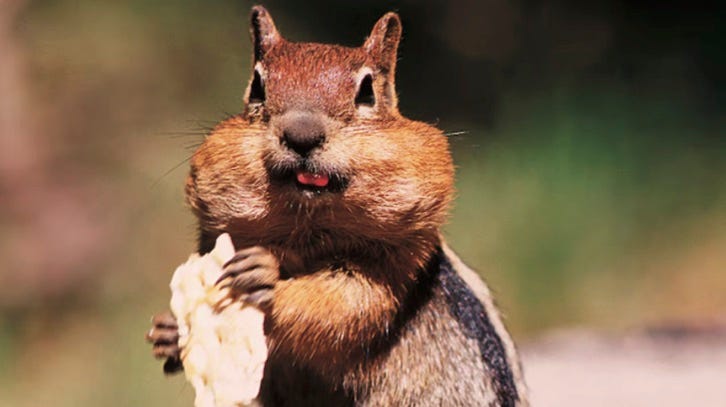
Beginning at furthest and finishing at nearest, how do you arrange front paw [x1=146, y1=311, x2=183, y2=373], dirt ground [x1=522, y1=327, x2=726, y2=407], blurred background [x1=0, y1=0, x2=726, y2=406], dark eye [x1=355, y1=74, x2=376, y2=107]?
blurred background [x1=0, y1=0, x2=726, y2=406] < dirt ground [x1=522, y1=327, x2=726, y2=407] < front paw [x1=146, y1=311, x2=183, y2=373] < dark eye [x1=355, y1=74, x2=376, y2=107]

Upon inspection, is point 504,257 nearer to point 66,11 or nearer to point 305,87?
point 66,11

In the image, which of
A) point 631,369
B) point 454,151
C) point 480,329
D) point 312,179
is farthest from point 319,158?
point 454,151

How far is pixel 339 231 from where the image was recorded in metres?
1.21

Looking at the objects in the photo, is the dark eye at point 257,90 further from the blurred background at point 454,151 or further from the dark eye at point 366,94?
the blurred background at point 454,151

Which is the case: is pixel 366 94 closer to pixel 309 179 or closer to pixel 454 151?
pixel 309 179

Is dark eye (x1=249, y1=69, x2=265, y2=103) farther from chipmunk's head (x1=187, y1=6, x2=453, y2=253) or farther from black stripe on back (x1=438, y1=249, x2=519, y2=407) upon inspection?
black stripe on back (x1=438, y1=249, x2=519, y2=407)

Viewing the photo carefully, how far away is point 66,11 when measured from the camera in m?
2.63

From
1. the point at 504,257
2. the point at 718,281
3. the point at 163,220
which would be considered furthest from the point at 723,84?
the point at 163,220

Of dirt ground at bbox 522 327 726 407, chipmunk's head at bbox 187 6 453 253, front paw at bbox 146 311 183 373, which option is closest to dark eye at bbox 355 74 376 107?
chipmunk's head at bbox 187 6 453 253

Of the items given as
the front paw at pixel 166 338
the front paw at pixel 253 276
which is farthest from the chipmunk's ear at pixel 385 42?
the front paw at pixel 166 338

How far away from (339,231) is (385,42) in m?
0.24

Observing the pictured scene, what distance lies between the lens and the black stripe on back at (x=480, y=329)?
1.36 m

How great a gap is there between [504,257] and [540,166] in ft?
0.90

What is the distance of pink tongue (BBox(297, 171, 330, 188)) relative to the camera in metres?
1.12
